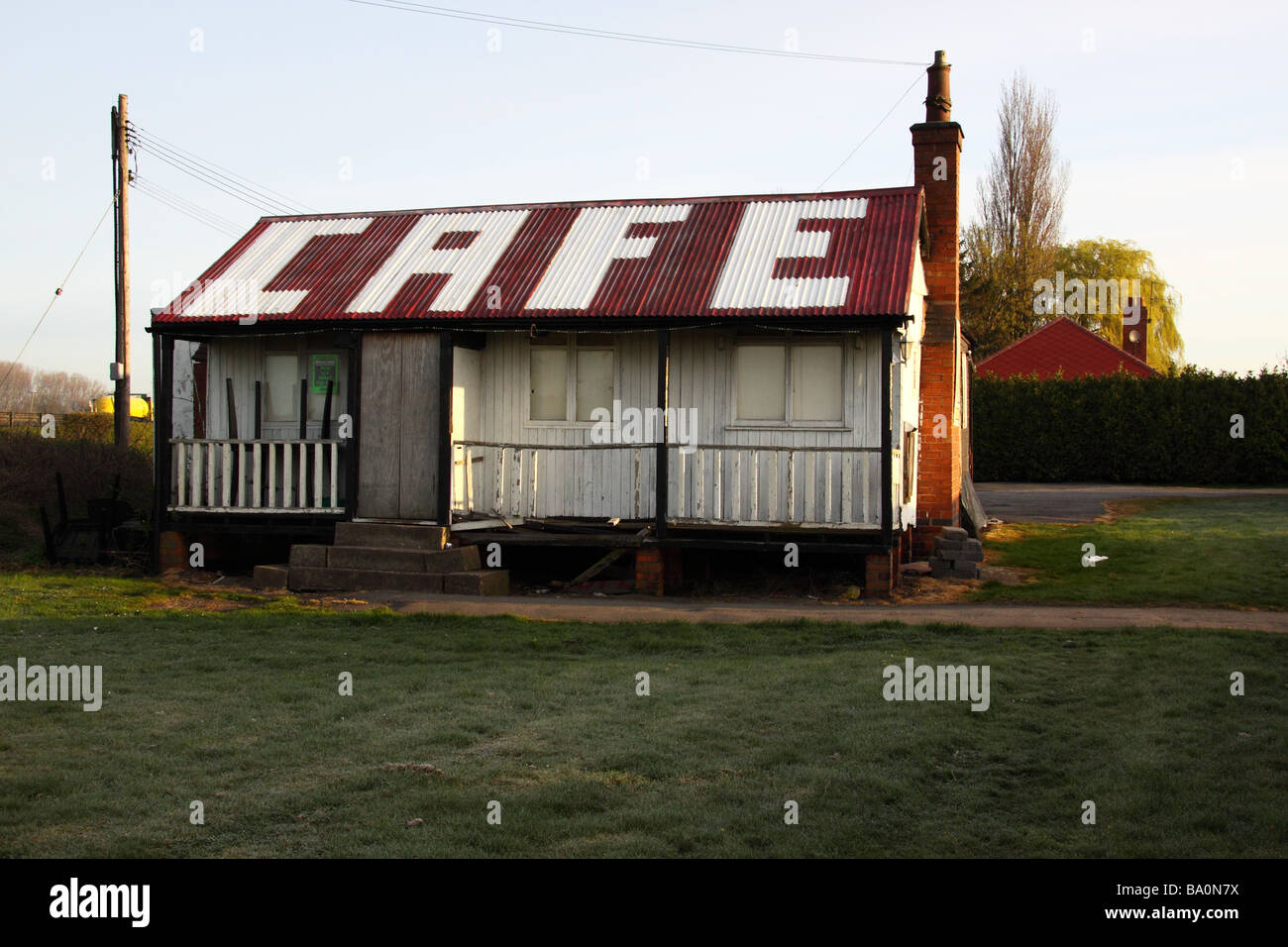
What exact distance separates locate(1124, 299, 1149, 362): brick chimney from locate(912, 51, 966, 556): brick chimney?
4183 cm

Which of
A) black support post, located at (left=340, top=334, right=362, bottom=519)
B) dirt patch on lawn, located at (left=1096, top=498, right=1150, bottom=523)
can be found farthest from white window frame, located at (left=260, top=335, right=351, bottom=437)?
dirt patch on lawn, located at (left=1096, top=498, right=1150, bottom=523)

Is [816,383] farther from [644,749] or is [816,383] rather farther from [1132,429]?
[1132,429]

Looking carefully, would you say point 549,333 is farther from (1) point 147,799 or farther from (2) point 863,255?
(1) point 147,799

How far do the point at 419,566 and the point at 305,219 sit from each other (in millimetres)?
7269

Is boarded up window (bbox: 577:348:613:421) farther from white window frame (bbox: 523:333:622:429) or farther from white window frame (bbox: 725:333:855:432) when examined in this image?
white window frame (bbox: 725:333:855:432)

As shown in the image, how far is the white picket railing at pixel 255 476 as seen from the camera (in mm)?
15578

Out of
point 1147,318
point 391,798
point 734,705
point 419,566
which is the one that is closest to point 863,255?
point 419,566

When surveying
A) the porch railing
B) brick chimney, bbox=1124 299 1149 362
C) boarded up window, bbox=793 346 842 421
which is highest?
brick chimney, bbox=1124 299 1149 362

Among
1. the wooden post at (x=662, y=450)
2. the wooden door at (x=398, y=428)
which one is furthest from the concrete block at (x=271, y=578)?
the wooden post at (x=662, y=450)

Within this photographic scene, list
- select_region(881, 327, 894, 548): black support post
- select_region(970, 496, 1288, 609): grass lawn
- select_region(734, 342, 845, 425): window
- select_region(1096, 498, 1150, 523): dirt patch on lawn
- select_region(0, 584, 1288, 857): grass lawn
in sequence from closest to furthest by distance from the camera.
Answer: select_region(0, 584, 1288, 857): grass lawn
select_region(970, 496, 1288, 609): grass lawn
select_region(881, 327, 894, 548): black support post
select_region(734, 342, 845, 425): window
select_region(1096, 498, 1150, 523): dirt patch on lawn

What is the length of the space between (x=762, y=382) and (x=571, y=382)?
2588 mm

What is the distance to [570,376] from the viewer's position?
1611 centimetres

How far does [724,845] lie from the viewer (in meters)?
5.47

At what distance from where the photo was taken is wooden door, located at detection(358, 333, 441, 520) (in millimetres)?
15234
